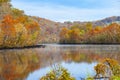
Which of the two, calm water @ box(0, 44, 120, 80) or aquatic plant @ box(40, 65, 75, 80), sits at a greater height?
aquatic plant @ box(40, 65, 75, 80)

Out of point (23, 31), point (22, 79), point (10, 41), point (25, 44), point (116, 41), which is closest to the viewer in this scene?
point (22, 79)

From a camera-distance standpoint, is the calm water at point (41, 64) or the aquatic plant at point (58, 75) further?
the calm water at point (41, 64)

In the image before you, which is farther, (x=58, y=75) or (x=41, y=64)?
(x=41, y=64)

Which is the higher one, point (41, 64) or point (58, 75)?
point (58, 75)

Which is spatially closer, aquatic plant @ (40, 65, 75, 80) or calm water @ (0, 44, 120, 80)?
aquatic plant @ (40, 65, 75, 80)

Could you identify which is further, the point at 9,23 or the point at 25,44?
the point at 25,44

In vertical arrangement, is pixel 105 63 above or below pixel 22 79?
above

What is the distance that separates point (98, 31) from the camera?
137125 millimetres

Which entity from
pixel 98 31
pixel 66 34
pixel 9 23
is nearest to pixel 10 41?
pixel 9 23

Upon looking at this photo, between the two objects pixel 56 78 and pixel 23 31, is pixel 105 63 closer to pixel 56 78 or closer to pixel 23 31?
pixel 56 78

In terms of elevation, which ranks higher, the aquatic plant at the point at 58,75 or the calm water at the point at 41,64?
the aquatic plant at the point at 58,75

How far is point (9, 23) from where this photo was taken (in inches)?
3310

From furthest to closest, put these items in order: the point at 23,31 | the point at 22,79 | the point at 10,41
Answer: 1. the point at 23,31
2. the point at 10,41
3. the point at 22,79

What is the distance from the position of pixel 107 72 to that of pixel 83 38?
126494mm
